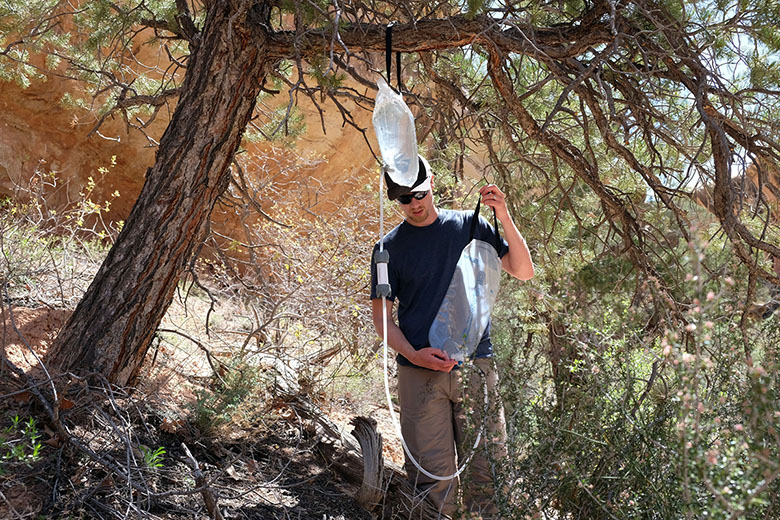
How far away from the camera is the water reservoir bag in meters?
2.96

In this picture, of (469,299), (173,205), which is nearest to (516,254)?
(469,299)

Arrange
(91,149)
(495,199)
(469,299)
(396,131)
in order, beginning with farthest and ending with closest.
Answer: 1. (91,149)
2. (469,299)
3. (495,199)
4. (396,131)

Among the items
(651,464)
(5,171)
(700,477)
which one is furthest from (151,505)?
(5,171)

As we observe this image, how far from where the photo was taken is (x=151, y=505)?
2.65 m

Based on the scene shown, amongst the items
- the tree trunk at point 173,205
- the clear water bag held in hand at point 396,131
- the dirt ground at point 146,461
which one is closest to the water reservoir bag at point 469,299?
the clear water bag held in hand at point 396,131

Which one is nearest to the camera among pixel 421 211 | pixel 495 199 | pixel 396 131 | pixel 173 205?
pixel 396 131

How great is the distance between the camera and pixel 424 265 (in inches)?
124

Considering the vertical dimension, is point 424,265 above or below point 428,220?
below

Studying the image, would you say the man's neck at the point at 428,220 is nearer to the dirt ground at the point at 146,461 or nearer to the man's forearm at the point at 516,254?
the man's forearm at the point at 516,254

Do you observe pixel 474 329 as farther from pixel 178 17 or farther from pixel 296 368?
pixel 178 17

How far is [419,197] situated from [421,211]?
11 centimetres

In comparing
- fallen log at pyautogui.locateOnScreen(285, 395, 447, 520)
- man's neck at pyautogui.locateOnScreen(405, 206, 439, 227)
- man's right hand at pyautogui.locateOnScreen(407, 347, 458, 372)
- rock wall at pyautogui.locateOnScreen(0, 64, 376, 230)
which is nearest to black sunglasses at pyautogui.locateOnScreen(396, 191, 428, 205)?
man's neck at pyautogui.locateOnScreen(405, 206, 439, 227)

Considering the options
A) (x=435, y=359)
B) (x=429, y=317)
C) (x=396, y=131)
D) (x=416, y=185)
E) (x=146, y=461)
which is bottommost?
(x=146, y=461)

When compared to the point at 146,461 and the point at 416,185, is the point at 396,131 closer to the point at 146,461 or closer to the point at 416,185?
the point at 416,185
